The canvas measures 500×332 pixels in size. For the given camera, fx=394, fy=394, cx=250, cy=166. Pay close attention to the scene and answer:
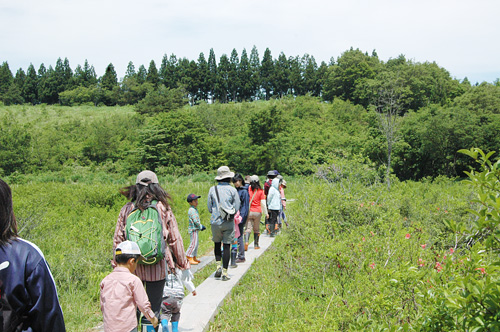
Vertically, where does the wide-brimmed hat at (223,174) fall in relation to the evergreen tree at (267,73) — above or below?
below

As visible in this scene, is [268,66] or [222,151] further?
[268,66]

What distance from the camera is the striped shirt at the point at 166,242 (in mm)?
3949

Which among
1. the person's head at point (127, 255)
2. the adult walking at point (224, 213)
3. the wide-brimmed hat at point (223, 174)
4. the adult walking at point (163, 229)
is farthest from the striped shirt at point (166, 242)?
the wide-brimmed hat at point (223, 174)

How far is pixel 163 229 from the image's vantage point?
4.05 meters

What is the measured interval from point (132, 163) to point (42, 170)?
32.3 ft

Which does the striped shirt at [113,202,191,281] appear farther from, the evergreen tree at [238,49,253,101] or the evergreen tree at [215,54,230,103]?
Answer: the evergreen tree at [238,49,253,101]

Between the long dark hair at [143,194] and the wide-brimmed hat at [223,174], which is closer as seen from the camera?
the long dark hair at [143,194]

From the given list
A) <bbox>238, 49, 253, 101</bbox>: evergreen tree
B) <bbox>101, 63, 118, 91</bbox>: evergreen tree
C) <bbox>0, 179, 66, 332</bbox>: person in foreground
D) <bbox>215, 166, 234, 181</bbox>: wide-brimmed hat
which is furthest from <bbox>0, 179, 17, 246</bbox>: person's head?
<bbox>101, 63, 118, 91</bbox>: evergreen tree

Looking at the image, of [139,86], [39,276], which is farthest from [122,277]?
[139,86]

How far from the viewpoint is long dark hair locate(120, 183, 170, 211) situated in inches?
156

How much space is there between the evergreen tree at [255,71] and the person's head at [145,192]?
3668 inches

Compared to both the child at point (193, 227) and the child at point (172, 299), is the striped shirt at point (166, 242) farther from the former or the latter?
the child at point (193, 227)

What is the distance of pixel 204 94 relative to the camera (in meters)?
98.8

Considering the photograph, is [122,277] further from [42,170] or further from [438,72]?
[438,72]
